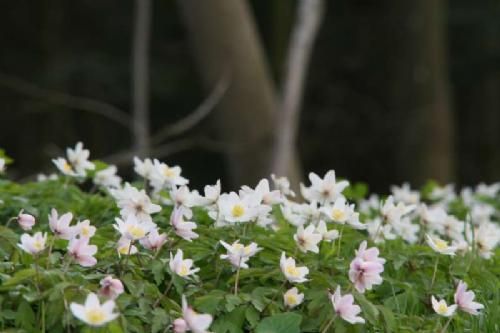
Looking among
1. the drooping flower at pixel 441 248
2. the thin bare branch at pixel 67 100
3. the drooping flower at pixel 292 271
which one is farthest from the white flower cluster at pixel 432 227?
the thin bare branch at pixel 67 100

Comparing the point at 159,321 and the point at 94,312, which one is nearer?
the point at 94,312

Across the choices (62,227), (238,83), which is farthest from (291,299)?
(238,83)

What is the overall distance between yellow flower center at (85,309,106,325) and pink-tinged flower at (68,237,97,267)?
263 mm

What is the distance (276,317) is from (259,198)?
363 mm

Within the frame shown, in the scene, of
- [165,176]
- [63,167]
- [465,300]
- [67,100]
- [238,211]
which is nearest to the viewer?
[465,300]

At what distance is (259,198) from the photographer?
2059mm

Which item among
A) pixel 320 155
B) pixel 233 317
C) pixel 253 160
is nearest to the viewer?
pixel 233 317

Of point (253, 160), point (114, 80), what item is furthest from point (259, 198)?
point (114, 80)

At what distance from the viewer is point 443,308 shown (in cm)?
191

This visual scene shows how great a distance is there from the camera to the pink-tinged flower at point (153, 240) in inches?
75.2

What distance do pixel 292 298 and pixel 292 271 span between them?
0.05 meters

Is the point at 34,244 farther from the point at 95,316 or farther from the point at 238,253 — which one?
the point at 238,253

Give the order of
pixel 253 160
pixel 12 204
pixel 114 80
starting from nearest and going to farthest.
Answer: pixel 12 204, pixel 253 160, pixel 114 80

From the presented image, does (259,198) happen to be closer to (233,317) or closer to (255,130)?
(233,317)
